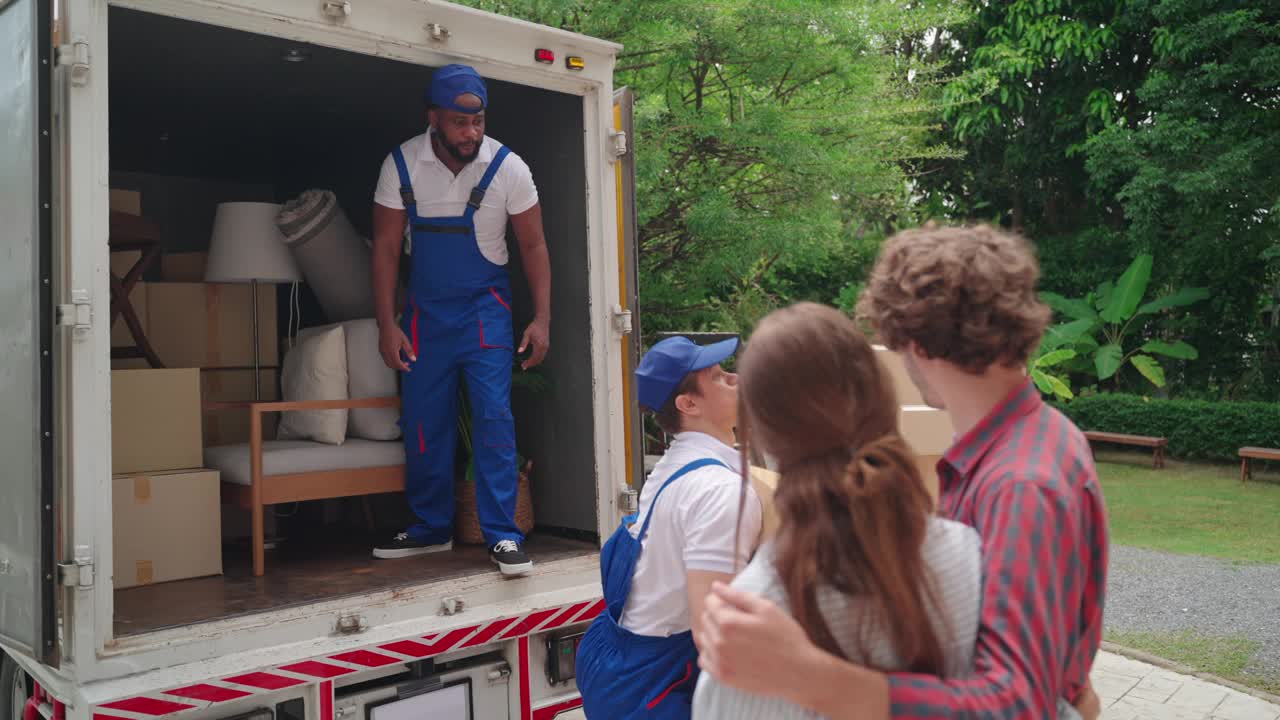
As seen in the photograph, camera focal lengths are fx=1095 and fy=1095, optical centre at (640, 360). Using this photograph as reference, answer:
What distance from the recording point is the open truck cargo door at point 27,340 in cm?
267

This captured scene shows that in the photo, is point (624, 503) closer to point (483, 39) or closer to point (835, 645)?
point (483, 39)

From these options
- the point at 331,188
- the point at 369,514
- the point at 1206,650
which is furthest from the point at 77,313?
the point at 1206,650

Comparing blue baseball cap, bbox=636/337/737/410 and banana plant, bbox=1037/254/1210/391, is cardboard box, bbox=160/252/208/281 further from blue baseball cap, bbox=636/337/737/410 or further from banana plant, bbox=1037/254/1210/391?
banana plant, bbox=1037/254/1210/391

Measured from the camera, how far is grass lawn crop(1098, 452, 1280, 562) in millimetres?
9172

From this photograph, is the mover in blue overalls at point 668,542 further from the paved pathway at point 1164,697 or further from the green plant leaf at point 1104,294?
the green plant leaf at point 1104,294

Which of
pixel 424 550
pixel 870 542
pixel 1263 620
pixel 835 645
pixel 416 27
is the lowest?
pixel 1263 620

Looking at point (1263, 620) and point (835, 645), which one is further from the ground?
point (835, 645)

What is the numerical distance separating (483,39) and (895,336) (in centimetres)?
266

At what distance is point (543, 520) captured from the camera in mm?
4574

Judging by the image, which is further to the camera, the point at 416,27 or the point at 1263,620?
the point at 1263,620

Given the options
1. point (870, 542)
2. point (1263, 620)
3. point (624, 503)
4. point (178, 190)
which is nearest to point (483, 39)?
point (624, 503)

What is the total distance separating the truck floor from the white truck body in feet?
0.61

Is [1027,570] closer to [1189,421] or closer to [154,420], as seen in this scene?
[154,420]

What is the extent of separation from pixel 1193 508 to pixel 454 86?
32.2 feet
